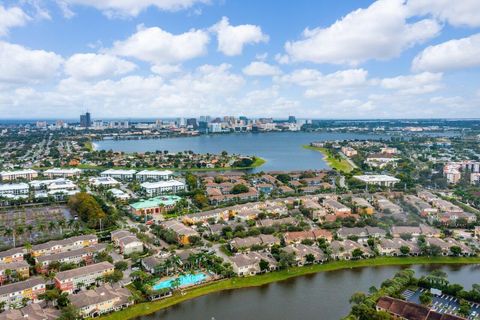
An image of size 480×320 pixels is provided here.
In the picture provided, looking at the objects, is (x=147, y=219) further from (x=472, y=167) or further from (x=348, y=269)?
(x=472, y=167)

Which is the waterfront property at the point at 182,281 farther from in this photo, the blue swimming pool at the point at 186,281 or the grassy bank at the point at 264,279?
the grassy bank at the point at 264,279

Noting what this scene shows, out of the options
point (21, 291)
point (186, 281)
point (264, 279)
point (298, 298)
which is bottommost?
point (298, 298)

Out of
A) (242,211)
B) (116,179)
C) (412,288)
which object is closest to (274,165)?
(116,179)

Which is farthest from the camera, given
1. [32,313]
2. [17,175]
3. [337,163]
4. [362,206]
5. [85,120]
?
[85,120]

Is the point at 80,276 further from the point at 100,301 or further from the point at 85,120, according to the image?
the point at 85,120

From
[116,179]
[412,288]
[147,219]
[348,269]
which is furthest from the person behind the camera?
[116,179]

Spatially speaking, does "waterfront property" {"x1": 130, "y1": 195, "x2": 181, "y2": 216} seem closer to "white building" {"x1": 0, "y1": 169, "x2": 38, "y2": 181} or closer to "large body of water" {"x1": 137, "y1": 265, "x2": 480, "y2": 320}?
"large body of water" {"x1": 137, "y1": 265, "x2": 480, "y2": 320}

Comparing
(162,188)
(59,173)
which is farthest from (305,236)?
(59,173)
